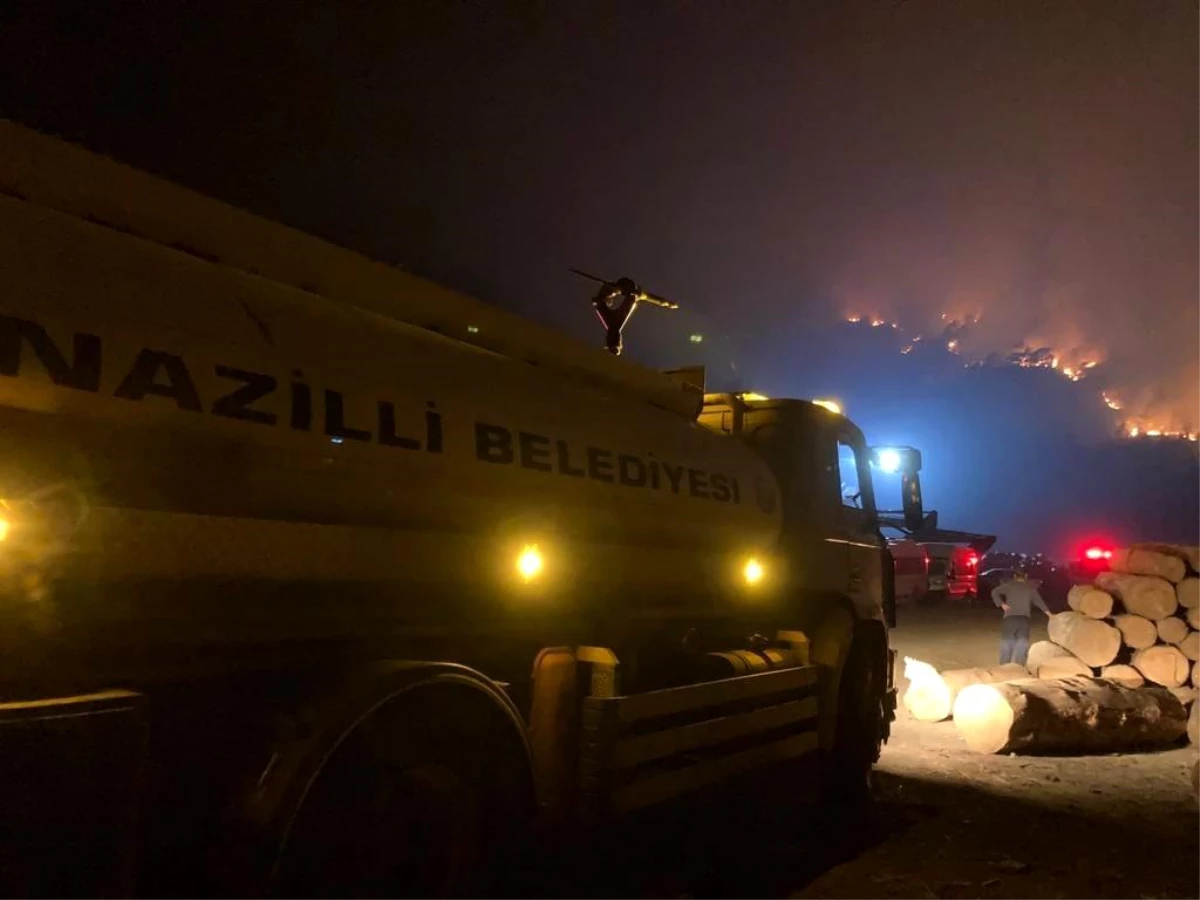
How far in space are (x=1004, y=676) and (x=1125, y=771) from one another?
2.80 metres

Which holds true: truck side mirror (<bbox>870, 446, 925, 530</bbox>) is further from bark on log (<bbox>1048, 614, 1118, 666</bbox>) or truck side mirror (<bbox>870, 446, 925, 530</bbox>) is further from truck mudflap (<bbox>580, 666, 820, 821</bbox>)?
bark on log (<bbox>1048, 614, 1118, 666</bbox>)

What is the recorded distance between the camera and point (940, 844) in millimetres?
6305

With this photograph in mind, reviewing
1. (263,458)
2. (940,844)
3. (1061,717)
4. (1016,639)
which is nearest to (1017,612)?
(1016,639)

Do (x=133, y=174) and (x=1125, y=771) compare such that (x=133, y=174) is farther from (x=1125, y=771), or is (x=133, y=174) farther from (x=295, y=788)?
(x=1125, y=771)

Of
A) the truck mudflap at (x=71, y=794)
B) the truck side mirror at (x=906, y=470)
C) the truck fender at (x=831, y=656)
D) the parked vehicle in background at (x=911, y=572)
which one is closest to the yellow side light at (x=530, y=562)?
the truck mudflap at (x=71, y=794)

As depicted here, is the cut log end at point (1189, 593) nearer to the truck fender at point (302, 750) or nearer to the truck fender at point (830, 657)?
the truck fender at point (830, 657)

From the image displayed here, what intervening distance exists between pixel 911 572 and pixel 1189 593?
50.4 ft

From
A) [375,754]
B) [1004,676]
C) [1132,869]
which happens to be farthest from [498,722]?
[1004,676]

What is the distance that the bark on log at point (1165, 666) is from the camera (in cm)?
1150

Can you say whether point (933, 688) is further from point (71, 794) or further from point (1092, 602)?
point (71, 794)

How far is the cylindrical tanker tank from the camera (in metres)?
2.65

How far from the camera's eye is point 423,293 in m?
4.29

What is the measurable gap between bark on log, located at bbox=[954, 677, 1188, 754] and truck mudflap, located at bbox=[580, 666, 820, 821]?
2975 mm

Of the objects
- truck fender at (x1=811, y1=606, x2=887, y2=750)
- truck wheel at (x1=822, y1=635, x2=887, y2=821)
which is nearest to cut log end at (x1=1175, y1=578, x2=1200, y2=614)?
truck wheel at (x1=822, y1=635, x2=887, y2=821)
